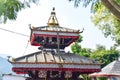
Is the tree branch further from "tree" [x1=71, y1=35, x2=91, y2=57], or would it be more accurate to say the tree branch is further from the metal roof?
"tree" [x1=71, y1=35, x2=91, y2=57]

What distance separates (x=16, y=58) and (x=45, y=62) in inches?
52.7

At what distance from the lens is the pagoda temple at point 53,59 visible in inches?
567

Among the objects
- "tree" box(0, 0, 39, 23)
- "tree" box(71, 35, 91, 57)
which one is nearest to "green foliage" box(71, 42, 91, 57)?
"tree" box(71, 35, 91, 57)

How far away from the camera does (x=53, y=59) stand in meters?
14.9

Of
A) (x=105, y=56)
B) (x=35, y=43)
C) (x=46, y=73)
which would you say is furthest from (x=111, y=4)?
(x=105, y=56)

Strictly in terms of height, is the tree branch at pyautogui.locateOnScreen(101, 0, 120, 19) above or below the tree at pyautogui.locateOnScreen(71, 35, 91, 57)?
below

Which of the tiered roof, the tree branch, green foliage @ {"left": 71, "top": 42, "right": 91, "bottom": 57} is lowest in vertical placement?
the tiered roof

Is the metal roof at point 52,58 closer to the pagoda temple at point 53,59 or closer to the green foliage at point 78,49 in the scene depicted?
the pagoda temple at point 53,59

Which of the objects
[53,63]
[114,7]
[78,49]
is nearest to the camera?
[114,7]

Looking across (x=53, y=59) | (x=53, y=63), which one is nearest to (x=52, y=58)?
(x=53, y=59)

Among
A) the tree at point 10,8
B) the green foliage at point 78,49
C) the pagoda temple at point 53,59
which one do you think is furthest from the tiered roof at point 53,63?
the green foliage at point 78,49

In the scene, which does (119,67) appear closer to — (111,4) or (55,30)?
(55,30)

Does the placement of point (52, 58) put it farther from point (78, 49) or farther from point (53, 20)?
point (78, 49)

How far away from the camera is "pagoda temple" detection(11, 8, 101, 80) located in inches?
567
